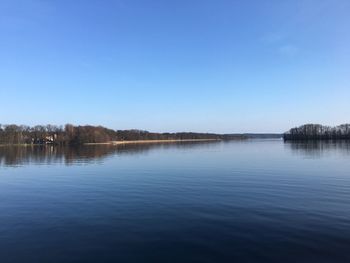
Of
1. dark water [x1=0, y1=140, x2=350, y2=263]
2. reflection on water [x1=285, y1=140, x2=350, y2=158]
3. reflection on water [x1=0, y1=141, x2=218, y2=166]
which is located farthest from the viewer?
reflection on water [x1=285, y1=140, x2=350, y2=158]

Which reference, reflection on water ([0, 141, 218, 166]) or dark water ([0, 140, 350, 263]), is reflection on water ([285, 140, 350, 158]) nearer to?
reflection on water ([0, 141, 218, 166])

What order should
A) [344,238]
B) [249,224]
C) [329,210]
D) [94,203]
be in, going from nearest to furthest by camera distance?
[344,238]
[249,224]
[329,210]
[94,203]

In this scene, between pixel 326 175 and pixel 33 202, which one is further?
pixel 326 175

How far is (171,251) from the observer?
13.8 metres

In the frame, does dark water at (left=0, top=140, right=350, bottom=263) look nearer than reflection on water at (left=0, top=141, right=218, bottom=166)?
Yes

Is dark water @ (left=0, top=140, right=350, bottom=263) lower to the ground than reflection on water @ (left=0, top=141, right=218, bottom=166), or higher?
lower

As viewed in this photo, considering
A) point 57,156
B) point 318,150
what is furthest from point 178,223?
point 318,150

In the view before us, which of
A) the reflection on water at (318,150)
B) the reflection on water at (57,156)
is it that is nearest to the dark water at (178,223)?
the reflection on water at (57,156)

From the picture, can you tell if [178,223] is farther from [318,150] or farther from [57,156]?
[318,150]

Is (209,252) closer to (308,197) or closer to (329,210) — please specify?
(329,210)

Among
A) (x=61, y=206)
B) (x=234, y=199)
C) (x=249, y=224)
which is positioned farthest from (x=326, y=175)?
(x=61, y=206)

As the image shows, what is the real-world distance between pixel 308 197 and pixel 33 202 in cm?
1950

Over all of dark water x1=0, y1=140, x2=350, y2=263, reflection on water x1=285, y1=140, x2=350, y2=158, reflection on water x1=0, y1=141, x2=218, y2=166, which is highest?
reflection on water x1=285, y1=140, x2=350, y2=158

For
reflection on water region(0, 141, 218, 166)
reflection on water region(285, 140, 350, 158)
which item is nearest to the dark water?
reflection on water region(0, 141, 218, 166)
